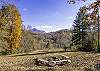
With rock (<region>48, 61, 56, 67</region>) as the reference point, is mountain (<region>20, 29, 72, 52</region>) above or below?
above

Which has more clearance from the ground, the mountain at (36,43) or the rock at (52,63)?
the mountain at (36,43)

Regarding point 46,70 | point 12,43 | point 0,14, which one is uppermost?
point 0,14

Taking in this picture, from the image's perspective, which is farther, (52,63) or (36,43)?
(36,43)

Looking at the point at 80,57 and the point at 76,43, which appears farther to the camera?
the point at 76,43

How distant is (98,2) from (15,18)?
28.9 m

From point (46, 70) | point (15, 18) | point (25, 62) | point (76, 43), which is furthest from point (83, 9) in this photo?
point (76, 43)

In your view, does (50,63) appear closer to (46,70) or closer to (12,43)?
(46,70)

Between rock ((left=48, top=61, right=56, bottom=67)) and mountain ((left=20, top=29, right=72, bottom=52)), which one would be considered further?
mountain ((left=20, top=29, right=72, bottom=52))

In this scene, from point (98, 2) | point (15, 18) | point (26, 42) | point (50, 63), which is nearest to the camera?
point (98, 2)

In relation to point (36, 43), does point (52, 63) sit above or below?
below

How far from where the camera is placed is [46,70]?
1855 centimetres

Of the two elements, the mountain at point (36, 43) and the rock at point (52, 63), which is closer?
the rock at point (52, 63)

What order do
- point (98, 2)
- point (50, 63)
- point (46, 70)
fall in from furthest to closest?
point (50, 63), point (46, 70), point (98, 2)

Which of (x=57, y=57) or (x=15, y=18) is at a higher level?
(x=15, y=18)
